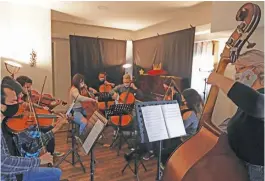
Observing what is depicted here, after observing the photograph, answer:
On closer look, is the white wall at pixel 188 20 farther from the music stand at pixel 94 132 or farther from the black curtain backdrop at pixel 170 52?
the music stand at pixel 94 132

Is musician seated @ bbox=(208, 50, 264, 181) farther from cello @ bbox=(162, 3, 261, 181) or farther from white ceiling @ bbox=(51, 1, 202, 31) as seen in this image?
white ceiling @ bbox=(51, 1, 202, 31)

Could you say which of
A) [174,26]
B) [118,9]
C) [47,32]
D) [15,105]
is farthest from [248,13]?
[47,32]

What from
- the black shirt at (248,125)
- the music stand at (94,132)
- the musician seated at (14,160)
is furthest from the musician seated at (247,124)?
the musician seated at (14,160)

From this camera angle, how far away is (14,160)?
121cm

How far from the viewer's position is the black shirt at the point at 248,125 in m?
1.03

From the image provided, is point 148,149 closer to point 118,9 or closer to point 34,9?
point 118,9

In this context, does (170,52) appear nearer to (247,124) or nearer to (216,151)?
(216,151)

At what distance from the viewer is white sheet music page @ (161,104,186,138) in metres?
1.63

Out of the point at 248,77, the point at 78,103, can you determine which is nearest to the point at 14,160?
the point at 248,77

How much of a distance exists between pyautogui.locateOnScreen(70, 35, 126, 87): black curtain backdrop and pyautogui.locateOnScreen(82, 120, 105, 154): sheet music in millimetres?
3544

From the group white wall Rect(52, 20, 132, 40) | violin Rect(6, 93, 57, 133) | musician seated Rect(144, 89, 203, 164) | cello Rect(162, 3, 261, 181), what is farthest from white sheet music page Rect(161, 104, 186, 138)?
white wall Rect(52, 20, 132, 40)

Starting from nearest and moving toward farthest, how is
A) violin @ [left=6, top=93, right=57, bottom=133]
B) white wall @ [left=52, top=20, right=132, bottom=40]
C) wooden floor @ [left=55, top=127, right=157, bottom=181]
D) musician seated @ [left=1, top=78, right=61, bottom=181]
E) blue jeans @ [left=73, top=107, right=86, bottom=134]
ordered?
1. musician seated @ [left=1, top=78, right=61, bottom=181]
2. violin @ [left=6, top=93, right=57, bottom=133]
3. wooden floor @ [left=55, top=127, right=157, bottom=181]
4. blue jeans @ [left=73, top=107, right=86, bottom=134]
5. white wall @ [left=52, top=20, right=132, bottom=40]

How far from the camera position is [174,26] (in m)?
4.27

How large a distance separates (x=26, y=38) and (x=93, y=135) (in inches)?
109
